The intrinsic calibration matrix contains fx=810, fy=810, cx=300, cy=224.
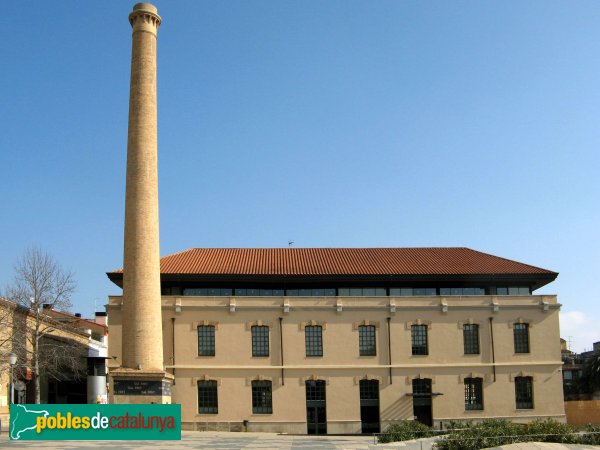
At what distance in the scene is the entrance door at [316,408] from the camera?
47406mm

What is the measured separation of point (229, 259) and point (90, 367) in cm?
1093

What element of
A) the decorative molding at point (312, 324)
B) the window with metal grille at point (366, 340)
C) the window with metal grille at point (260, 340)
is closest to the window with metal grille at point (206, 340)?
the window with metal grille at point (260, 340)

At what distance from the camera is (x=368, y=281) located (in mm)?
49375

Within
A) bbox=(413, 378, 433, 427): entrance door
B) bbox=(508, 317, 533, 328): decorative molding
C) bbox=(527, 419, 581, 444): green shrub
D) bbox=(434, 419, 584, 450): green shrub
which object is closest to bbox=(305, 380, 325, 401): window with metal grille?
bbox=(413, 378, 433, 427): entrance door

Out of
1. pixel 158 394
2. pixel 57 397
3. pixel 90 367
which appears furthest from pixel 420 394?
pixel 57 397

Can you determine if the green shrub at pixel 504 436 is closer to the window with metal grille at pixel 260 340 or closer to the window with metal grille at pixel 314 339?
the window with metal grille at pixel 314 339

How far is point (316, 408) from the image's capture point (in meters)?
47.7

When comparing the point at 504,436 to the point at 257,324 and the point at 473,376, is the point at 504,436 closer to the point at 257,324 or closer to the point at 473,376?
the point at 473,376

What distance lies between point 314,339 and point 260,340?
127 inches

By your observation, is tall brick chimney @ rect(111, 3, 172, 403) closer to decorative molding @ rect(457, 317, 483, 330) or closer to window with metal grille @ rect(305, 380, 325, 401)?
window with metal grille @ rect(305, 380, 325, 401)

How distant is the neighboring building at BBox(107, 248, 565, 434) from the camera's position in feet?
155

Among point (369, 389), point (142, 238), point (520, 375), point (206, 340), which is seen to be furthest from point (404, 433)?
point (520, 375)

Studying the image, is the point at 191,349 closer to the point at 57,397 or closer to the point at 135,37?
the point at 57,397

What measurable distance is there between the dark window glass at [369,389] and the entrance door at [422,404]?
90.8 inches
